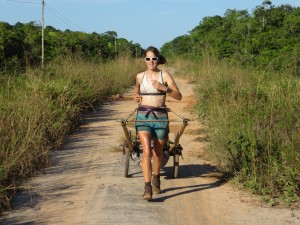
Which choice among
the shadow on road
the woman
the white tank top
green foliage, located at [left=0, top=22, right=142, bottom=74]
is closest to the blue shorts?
the woman

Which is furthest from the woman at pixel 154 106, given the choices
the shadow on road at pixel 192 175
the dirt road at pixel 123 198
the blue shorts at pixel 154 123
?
the dirt road at pixel 123 198

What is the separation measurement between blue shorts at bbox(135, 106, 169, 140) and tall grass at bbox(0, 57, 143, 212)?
1612 millimetres

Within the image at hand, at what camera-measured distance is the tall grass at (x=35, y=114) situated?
5988 millimetres

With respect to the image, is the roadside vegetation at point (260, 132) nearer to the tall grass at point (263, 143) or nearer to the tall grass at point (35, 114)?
the tall grass at point (263, 143)

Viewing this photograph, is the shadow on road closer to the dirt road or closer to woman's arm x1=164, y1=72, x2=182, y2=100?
the dirt road

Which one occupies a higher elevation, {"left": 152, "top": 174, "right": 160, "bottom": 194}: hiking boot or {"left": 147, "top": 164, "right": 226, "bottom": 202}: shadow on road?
{"left": 152, "top": 174, "right": 160, "bottom": 194}: hiking boot

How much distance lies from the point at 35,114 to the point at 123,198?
2818 millimetres

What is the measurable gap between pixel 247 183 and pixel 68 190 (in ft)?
7.44

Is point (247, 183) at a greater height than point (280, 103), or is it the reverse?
point (280, 103)

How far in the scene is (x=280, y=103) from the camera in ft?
24.7

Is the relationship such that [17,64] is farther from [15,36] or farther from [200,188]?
[200,188]

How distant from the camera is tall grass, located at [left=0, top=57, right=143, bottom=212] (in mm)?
5988

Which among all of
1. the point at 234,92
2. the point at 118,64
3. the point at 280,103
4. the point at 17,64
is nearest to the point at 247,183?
the point at 280,103

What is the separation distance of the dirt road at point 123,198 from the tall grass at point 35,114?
0.26m
